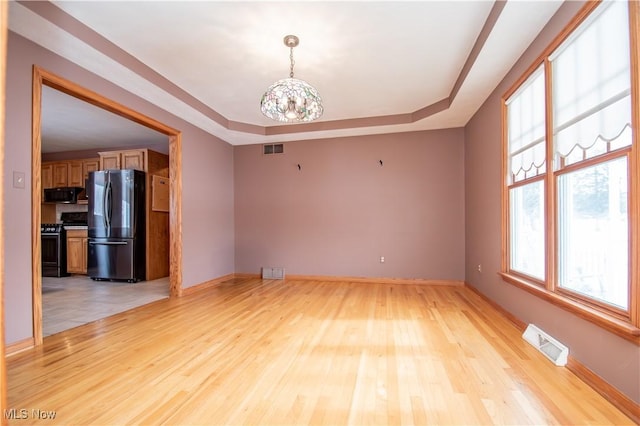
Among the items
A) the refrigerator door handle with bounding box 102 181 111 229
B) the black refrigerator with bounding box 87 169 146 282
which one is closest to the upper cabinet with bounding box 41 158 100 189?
the black refrigerator with bounding box 87 169 146 282

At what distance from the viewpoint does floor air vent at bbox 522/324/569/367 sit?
2.03 meters

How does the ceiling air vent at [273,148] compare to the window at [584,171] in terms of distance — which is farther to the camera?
the ceiling air vent at [273,148]

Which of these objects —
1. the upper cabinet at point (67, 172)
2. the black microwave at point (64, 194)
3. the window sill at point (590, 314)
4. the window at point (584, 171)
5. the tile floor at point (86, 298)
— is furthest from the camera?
the upper cabinet at point (67, 172)

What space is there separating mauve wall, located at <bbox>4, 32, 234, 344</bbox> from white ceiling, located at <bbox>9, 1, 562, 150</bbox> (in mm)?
147

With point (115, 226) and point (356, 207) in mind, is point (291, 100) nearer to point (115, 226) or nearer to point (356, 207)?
point (356, 207)

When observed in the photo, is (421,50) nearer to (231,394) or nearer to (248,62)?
(248,62)

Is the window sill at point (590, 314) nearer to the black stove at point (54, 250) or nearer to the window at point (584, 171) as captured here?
the window at point (584, 171)

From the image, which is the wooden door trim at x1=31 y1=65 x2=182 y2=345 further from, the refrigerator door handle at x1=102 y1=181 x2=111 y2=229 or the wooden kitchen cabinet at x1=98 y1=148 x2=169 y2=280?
the refrigerator door handle at x1=102 y1=181 x2=111 y2=229

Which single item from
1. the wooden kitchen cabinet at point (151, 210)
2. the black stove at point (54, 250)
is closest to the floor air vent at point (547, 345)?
the wooden kitchen cabinet at point (151, 210)

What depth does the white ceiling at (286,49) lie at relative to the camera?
7.34ft

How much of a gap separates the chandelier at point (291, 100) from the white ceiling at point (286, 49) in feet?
1.33

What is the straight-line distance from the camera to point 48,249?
5.79m

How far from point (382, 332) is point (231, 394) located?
153 cm

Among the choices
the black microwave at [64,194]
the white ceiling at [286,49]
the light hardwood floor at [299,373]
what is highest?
the white ceiling at [286,49]
